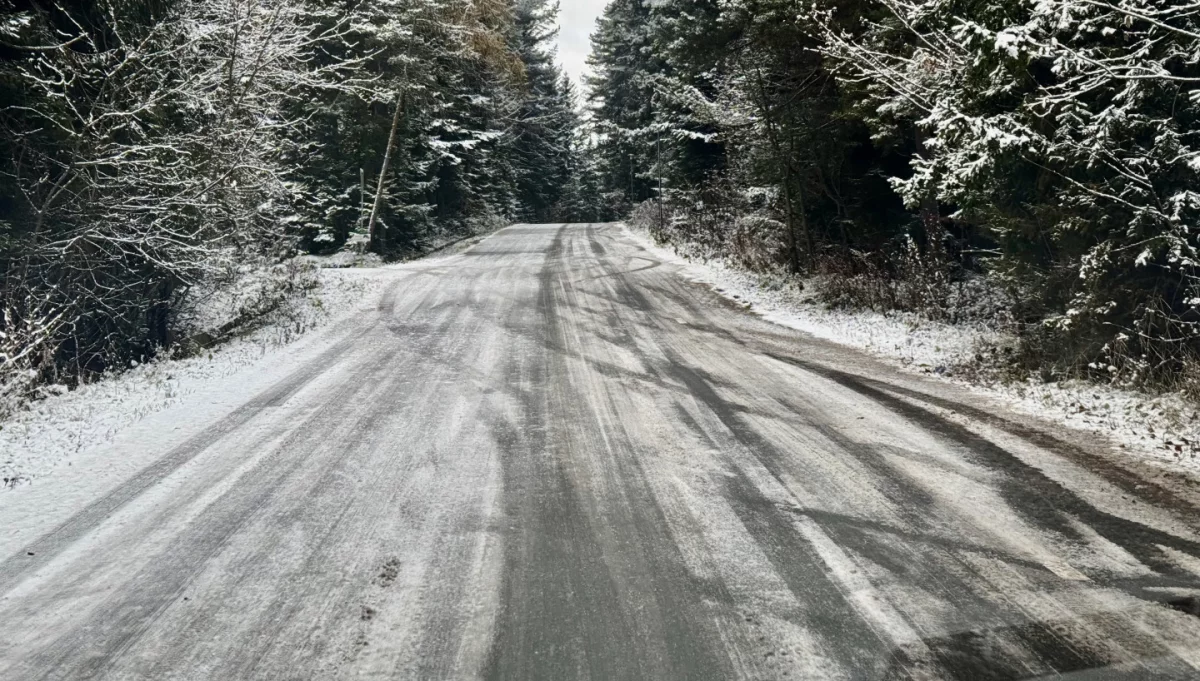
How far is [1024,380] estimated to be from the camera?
6.39 m

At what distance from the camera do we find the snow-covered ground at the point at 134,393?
4.91m

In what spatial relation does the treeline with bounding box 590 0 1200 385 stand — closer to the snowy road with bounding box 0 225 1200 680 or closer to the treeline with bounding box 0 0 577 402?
the snowy road with bounding box 0 225 1200 680

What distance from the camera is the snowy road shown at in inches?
102

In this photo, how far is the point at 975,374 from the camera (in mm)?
6738

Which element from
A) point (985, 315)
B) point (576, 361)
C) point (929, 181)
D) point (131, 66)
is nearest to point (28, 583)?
point (576, 361)

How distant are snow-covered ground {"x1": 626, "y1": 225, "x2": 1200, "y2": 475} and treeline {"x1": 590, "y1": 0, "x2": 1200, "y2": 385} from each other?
1.31ft

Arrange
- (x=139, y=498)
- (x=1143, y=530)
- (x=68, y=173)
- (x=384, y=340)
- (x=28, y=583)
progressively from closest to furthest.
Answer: (x=28, y=583) < (x=1143, y=530) < (x=139, y=498) < (x=68, y=173) < (x=384, y=340)

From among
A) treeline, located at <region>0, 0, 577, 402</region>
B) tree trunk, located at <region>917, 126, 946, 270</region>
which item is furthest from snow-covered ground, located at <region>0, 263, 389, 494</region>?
tree trunk, located at <region>917, 126, 946, 270</region>

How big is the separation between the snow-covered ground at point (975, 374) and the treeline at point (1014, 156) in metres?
0.40

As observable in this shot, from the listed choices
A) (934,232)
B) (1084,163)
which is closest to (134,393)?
(1084,163)

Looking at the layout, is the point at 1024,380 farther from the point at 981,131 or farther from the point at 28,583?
the point at 28,583

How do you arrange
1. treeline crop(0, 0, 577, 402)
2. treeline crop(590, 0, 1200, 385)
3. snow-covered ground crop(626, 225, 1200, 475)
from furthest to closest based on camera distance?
treeline crop(0, 0, 577, 402) → treeline crop(590, 0, 1200, 385) → snow-covered ground crop(626, 225, 1200, 475)

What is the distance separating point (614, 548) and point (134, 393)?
18.8ft

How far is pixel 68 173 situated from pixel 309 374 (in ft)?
Answer: 11.2
